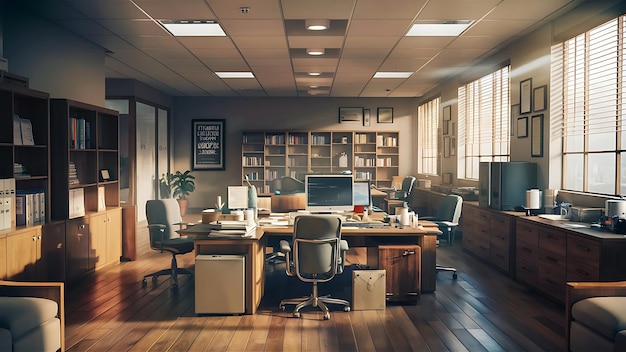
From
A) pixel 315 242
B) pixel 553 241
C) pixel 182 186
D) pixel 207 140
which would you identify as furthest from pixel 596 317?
pixel 207 140

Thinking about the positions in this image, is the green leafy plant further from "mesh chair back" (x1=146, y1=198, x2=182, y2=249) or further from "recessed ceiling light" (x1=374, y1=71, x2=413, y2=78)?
"mesh chair back" (x1=146, y1=198, x2=182, y2=249)

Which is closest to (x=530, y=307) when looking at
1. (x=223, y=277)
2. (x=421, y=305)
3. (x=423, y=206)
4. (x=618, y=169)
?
(x=421, y=305)

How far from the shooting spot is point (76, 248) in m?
5.63

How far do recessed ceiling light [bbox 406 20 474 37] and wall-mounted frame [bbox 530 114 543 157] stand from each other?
1.44 metres

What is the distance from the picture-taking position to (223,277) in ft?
14.6

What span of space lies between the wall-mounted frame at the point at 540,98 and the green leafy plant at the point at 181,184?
8369 millimetres

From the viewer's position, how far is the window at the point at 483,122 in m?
7.44

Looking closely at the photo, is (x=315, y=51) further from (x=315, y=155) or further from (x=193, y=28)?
(x=315, y=155)

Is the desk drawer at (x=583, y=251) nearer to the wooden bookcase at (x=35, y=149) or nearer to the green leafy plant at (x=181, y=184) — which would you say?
the wooden bookcase at (x=35, y=149)

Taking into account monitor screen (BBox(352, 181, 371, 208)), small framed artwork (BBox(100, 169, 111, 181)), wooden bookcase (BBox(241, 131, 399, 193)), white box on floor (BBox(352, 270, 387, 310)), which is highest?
wooden bookcase (BBox(241, 131, 399, 193))

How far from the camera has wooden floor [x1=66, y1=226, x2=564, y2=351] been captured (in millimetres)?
3756

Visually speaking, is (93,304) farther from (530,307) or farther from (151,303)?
(530,307)

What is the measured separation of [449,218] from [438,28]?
2373 mm

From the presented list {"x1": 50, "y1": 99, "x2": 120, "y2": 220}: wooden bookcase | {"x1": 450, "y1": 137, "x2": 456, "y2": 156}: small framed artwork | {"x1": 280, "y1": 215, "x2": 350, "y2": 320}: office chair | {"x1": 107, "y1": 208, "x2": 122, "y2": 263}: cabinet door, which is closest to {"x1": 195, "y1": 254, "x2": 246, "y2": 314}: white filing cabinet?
{"x1": 280, "y1": 215, "x2": 350, "y2": 320}: office chair
